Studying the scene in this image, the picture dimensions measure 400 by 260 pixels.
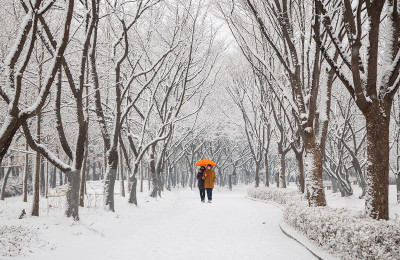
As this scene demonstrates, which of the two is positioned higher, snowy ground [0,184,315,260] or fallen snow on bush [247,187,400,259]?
fallen snow on bush [247,187,400,259]

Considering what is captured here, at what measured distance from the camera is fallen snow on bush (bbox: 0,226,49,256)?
5.48m

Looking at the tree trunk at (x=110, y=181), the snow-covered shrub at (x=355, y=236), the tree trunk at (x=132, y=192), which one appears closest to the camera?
the snow-covered shrub at (x=355, y=236)

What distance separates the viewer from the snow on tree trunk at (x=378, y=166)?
19.7ft

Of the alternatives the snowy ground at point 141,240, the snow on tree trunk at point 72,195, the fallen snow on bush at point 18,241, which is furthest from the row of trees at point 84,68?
the fallen snow on bush at point 18,241

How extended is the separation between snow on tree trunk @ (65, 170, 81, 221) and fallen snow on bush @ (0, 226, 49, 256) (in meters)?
1.62

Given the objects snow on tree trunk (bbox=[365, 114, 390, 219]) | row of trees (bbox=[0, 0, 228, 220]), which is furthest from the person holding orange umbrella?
snow on tree trunk (bbox=[365, 114, 390, 219])

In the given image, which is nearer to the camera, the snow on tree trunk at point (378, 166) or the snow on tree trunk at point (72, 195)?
the snow on tree trunk at point (378, 166)

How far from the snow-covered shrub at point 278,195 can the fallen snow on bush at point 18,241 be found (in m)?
10.3

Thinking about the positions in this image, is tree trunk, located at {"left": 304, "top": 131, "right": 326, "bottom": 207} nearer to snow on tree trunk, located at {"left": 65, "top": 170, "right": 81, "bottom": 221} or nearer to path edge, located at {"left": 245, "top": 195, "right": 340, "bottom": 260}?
path edge, located at {"left": 245, "top": 195, "right": 340, "bottom": 260}

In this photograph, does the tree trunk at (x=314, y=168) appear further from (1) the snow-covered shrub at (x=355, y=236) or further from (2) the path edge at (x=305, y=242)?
(1) the snow-covered shrub at (x=355, y=236)

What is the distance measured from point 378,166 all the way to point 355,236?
167cm

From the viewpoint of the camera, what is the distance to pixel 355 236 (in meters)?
4.96

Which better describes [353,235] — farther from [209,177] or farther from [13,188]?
[13,188]

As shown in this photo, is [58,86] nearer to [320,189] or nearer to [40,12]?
Answer: [40,12]
